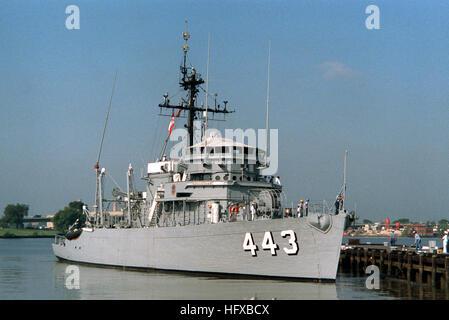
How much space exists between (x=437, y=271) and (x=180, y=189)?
39.5ft

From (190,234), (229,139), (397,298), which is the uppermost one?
(229,139)

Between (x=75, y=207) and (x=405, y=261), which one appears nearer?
(x=405, y=261)

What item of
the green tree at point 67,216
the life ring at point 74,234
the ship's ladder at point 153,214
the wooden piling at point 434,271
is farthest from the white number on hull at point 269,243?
the green tree at point 67,216

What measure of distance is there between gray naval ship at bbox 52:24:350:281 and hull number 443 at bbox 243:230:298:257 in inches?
0.8

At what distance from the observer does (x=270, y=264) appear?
75.1ft

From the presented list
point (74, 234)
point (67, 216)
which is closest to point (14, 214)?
point (67, 216)

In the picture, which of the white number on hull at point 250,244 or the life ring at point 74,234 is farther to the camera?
the life ring at point 74,234

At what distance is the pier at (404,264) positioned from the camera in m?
23.2

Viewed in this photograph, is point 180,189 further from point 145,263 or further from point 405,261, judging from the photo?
point 405,261

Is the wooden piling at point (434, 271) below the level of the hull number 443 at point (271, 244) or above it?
below

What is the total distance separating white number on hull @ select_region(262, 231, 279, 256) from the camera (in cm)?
2264

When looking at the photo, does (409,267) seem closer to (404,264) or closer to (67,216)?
(404,264)

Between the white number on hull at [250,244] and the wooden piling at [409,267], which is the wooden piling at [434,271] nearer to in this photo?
the wooden piling at [409,267]
